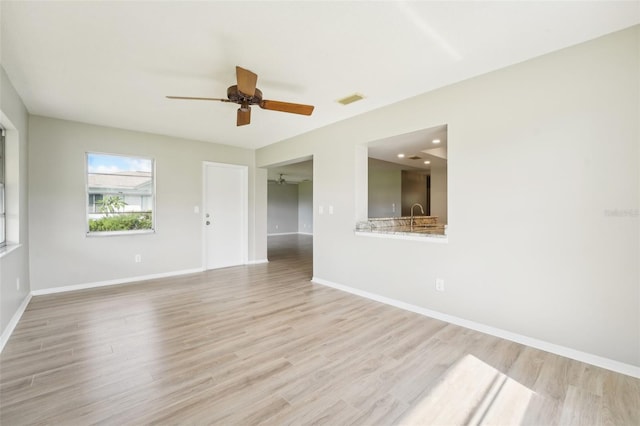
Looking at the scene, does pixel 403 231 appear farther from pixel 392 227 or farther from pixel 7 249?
pixel 7 249

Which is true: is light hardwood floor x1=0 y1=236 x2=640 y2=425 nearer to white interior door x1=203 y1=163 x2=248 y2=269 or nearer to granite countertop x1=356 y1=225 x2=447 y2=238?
granite countertop x1=356 y1=225 x2=447 y2=238

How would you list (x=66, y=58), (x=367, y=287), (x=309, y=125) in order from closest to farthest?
1. (x=66, y=58)
2. (x=367, y=287)
3. (x=309, y=125)

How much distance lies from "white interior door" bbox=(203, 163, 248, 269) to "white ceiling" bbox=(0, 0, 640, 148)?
240cm

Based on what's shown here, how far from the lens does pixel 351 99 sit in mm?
3359

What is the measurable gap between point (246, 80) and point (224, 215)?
3.82 metres

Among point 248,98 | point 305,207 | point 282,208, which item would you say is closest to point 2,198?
point 248,98

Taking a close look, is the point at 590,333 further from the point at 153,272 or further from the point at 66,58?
the point at 153,272

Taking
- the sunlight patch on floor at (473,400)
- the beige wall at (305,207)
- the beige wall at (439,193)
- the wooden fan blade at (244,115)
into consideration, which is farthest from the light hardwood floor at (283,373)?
the beige wall at (305,207)

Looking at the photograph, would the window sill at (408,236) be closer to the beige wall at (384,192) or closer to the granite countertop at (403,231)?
the granite countertop at (403,231)

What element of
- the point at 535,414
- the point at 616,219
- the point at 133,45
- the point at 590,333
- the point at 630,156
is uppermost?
the point at 133,45

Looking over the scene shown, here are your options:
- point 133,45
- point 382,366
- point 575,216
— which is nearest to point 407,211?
point 575,216

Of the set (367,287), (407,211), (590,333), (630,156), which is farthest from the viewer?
(407,211)

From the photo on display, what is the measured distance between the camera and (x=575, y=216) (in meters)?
2.25

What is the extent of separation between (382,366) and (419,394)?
0.36 m
